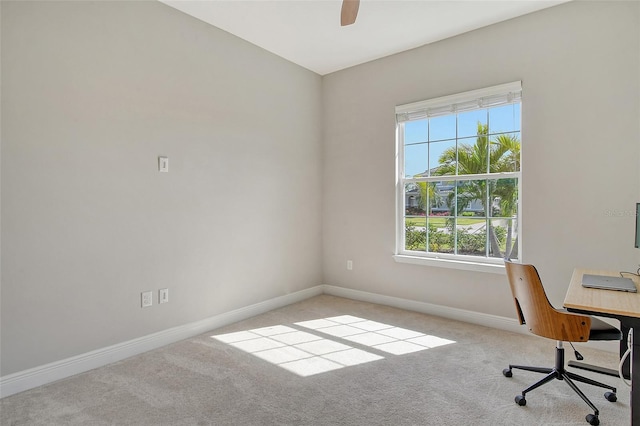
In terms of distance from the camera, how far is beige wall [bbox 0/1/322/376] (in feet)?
7.16

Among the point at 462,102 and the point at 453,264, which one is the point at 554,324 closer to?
the point at 453,264

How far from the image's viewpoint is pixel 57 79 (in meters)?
2.31

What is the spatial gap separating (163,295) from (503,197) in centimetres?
324

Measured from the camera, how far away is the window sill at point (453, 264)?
321 cm

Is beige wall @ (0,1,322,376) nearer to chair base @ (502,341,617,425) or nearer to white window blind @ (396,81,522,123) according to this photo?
white window blind @ (396,81,522,123)

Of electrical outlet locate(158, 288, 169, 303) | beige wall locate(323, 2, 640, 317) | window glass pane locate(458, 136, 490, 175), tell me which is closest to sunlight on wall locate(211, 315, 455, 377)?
electrical outlet locate(158, 288, 169, 303)

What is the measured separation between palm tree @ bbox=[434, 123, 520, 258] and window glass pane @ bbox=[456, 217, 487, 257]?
0.07m

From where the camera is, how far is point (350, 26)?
3.21m

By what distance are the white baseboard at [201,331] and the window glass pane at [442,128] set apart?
180 centimetres

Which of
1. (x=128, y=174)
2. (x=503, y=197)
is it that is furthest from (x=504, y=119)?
(x=128, y=174)

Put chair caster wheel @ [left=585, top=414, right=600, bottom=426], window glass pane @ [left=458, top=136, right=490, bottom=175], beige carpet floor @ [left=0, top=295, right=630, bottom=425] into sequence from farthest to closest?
window glass pane @ [left=458, top=136, right=490, bottom=175] < beige carpet floor @ [left=0, top=295, right=630, bottom=425] < chair caster wheel @ [left=585, top=414, right=600, bottom=426]

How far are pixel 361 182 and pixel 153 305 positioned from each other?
2590 mm

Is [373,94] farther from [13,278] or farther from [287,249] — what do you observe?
[13,278]

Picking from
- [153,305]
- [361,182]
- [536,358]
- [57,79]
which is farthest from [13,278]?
[536,358]
